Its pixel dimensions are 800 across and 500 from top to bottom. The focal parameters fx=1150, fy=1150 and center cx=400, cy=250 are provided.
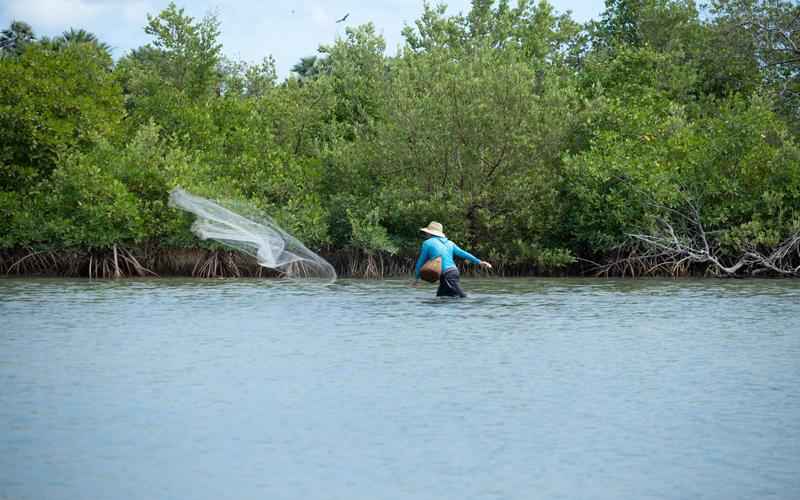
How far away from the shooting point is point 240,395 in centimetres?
1101

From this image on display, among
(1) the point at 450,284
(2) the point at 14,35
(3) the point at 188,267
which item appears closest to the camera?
(1) the point at 450,284

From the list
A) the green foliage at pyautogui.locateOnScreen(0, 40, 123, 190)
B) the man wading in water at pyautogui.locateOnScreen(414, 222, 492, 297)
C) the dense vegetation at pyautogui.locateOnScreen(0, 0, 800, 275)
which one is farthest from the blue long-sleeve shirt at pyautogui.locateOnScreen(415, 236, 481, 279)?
the green foliage at pyautogui.locateOnScreen(0, 40, 123, 190)

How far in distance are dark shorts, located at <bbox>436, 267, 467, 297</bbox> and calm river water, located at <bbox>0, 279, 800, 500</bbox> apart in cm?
146

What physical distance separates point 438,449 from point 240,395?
9.97ft

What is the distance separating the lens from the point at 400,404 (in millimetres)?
10531

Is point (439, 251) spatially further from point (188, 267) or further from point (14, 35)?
point (14, 35)

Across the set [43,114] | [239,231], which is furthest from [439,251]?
[43,114]

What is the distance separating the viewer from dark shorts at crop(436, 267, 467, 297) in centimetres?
2159

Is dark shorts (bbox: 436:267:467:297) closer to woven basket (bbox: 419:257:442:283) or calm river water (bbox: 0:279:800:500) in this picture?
woven basket (bbox: 419:257:442:283)

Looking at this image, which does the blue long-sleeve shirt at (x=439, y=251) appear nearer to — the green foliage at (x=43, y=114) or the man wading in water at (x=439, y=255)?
the man wading in water at (x=439, y=255)

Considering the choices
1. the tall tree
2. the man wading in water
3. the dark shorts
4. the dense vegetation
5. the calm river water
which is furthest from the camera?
the tall tree

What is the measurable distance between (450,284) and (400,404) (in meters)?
11.3

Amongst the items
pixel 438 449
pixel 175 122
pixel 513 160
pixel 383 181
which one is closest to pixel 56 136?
pixel 175 122

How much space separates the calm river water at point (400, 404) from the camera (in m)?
7.65
